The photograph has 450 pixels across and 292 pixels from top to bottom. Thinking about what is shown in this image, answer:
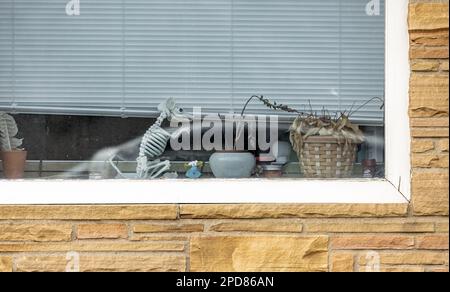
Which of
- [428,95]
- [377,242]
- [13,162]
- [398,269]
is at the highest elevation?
[428,95]

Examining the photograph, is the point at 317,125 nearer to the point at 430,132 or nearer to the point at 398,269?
the point at 430,132

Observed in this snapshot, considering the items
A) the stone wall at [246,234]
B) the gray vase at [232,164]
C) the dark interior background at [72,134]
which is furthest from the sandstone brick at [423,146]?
the dark interior background at [72,134]

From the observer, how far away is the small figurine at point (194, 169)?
13.2 ft

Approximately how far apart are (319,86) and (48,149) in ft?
4.27

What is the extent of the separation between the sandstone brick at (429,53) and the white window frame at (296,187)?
2.5 inches

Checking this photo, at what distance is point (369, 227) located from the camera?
377cm

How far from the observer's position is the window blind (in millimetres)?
4109

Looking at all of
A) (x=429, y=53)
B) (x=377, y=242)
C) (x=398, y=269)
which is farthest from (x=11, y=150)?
(x=429, y=53)

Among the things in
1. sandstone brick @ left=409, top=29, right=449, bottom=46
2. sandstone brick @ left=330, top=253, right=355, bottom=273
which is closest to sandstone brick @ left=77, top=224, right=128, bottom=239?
sandstone brick @ left=330, top=253, right=355, bottom=273

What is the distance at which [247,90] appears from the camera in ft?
13.5

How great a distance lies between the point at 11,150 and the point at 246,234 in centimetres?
119

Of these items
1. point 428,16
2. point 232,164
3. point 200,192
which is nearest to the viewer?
point 428,16

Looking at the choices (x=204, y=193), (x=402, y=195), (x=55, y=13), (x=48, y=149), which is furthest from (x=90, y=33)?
(x=402, y=195)
